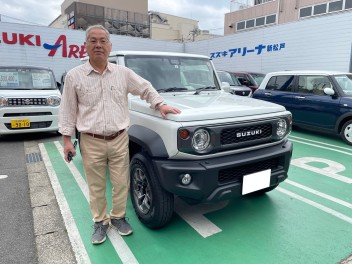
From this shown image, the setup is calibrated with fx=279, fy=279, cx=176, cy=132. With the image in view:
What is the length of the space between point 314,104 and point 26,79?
688 centimetres

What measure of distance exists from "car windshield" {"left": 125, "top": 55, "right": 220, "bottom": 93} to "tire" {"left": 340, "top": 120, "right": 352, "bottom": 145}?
154 inches

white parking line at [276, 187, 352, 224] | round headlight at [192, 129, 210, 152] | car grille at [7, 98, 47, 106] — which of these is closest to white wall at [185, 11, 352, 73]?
white parking line at [276, 187, 352, 224]

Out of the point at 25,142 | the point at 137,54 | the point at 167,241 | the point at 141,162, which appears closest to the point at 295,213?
the point at 167,241

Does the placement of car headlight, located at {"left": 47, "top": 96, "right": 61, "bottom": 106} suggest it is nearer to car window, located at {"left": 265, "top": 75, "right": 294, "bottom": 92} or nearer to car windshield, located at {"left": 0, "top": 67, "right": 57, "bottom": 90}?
car windshield, located at {"left": 0, "top": 67, "right": 57, "bottom": 90}

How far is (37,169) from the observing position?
4.66 metres

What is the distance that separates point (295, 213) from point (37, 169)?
156 inches

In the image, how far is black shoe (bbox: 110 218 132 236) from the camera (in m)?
2.75

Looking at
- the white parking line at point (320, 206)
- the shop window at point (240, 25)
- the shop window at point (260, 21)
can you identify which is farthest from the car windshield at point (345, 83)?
the shop window at point (240, 25)

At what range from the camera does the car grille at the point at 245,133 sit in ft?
8.20

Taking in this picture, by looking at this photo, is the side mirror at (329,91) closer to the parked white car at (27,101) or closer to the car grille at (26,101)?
the parked white car at (27,101)

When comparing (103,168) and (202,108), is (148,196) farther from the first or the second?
(202,108)

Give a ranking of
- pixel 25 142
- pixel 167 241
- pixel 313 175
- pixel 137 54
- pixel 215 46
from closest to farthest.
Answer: pixel 167 241, pixel 137 54, pixel 313 175, pixel 25 142, pixel 215 46

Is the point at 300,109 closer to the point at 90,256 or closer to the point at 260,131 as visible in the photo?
the point at 260,131

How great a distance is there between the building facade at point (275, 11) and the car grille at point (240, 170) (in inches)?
670
